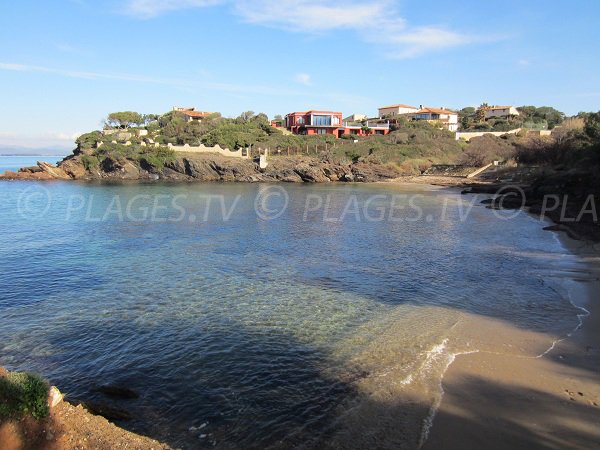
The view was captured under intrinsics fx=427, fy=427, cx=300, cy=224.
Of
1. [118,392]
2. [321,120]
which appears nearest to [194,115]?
[321,120]

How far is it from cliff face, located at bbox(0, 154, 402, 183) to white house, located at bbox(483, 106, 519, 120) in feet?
257

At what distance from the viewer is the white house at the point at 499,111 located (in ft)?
454

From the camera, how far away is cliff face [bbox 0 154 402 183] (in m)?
81.4

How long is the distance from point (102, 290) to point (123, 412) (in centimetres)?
901

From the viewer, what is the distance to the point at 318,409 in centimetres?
870

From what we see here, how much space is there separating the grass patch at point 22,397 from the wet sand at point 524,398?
6288 mm

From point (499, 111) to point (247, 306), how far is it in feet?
491

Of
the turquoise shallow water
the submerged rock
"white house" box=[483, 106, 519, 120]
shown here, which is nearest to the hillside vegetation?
"white house" box=[483, 106, 519, 120]

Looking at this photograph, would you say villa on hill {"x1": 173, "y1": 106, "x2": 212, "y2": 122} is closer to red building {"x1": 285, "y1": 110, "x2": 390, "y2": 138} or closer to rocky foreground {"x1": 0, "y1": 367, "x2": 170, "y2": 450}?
red building {"x1": 285, "y1": 110, "x2": 390, "y2": 138}

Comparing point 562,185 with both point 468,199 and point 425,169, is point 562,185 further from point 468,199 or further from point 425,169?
point 425,169

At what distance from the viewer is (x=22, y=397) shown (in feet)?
21.0

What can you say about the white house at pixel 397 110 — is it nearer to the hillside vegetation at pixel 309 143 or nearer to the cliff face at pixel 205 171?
the hillside vegetation at pixel 309 143

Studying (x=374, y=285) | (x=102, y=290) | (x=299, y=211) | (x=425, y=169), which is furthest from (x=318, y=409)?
(x=425, y=169)

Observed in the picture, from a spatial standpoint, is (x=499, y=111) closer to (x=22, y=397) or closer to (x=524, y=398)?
(x=524, y=398)
